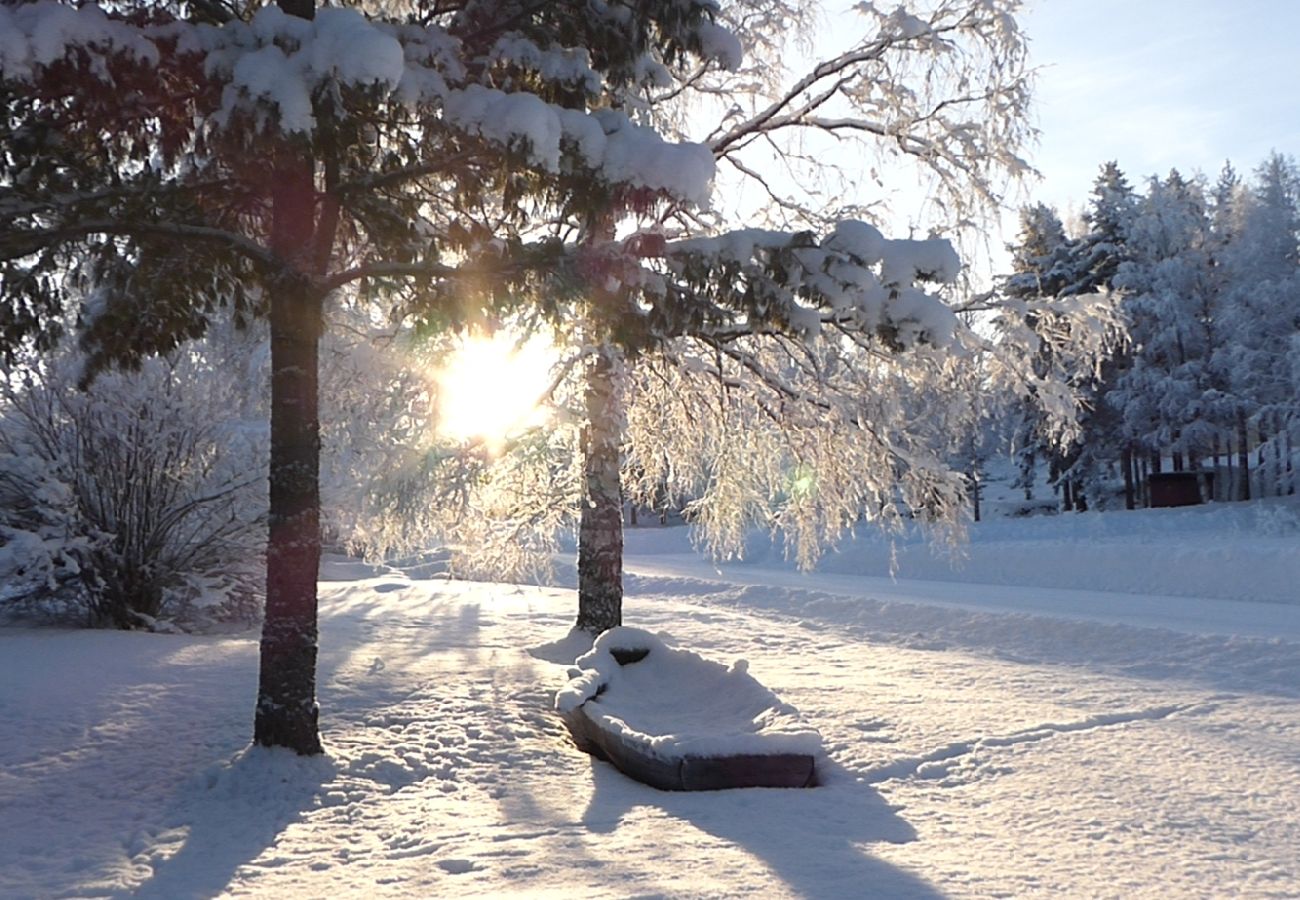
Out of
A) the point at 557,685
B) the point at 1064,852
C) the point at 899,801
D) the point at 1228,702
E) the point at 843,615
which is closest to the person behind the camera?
the point at 1064,852

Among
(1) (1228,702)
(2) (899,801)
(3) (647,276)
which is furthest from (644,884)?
(1) (1228,702)

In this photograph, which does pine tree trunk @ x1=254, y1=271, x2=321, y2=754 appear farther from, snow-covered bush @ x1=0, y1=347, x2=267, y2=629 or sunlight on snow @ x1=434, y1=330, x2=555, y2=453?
snow-covered bush @ x1=0, y1=347, x2=267, y2=629

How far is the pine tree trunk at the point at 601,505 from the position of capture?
9.65 m

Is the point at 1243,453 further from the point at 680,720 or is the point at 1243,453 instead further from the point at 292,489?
the point at 292,489

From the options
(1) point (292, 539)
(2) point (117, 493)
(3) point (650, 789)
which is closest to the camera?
(3) point (650, 789)

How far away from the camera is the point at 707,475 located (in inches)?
451

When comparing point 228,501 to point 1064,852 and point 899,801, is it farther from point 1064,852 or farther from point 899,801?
point 1064,852

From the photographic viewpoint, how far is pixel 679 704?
726 cm

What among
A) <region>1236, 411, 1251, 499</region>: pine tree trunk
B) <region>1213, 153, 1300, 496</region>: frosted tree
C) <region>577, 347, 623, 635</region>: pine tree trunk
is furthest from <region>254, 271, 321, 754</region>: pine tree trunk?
<region>1236, 411, 1251, 499</region>: pine tree trunk

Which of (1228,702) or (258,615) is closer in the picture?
(1228,702)

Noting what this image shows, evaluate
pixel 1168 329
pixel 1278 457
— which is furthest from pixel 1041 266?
pixel 1278 457

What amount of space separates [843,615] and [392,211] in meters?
10.7

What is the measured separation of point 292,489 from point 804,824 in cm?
374

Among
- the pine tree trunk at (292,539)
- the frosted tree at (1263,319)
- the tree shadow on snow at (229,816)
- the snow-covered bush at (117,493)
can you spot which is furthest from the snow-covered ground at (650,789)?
the frosted tree at (1263,319)
